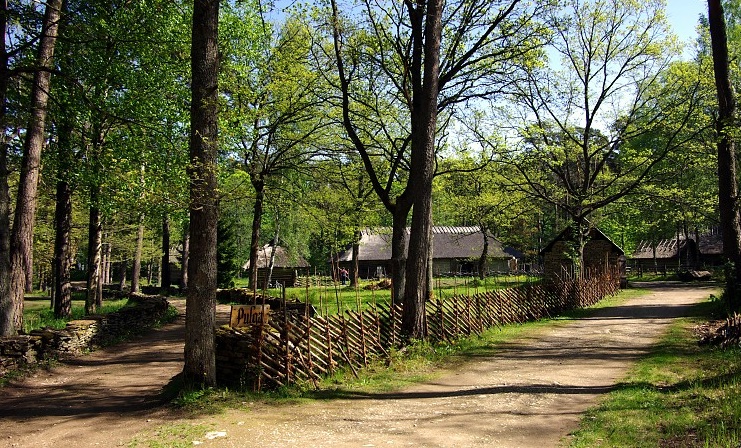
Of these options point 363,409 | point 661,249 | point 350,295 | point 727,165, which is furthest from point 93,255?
point 661,249

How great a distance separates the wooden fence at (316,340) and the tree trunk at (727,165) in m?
7.38

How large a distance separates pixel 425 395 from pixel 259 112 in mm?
13744

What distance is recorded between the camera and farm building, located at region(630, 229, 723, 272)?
56.3 meters

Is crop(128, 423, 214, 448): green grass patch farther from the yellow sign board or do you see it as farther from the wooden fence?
the yellow sign board

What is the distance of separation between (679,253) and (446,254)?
81.2ft

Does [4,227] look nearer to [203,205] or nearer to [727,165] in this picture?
[203,205]

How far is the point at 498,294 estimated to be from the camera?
16344 mm

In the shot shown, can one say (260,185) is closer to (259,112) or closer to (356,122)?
(259,112)

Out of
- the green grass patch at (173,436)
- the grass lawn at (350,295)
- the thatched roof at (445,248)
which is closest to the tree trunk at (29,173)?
the grass lawn at (350,295)

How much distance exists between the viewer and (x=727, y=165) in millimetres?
14852

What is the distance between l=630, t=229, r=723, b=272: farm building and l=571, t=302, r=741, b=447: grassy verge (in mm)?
48978

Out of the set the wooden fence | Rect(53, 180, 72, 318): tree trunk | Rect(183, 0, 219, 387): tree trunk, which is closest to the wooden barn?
the wooden fence

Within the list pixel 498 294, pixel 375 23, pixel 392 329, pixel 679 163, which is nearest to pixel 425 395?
pixel 392 329

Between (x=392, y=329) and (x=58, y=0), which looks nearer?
(x=392, y=329)
